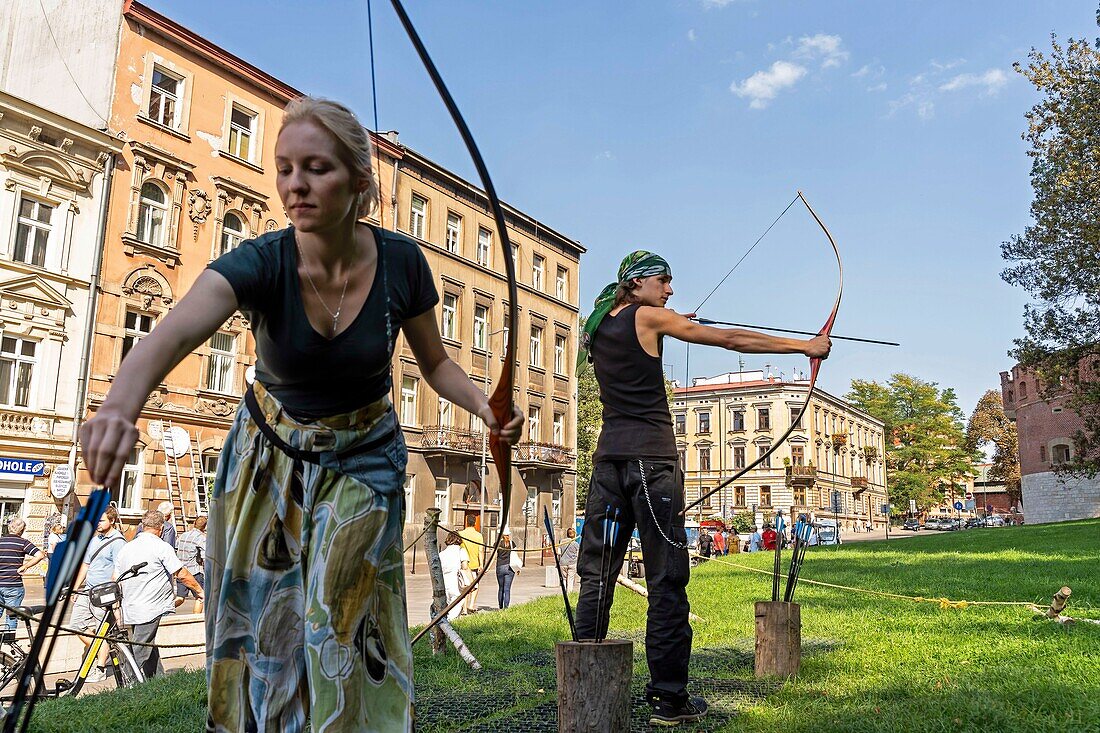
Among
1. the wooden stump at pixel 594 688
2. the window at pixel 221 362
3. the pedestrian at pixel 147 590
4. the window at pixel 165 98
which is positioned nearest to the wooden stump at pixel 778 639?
the wooden stump at pixel 594 688

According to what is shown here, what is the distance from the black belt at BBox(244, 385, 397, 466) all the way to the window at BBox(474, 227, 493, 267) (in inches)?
1437

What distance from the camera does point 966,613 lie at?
23.7 feet

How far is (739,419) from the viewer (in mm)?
76500

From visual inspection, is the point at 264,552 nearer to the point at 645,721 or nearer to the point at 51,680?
the point at 645,721

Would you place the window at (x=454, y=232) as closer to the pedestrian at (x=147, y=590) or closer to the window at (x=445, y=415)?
the window at (x=445, y=415)

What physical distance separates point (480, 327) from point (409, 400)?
20.2 ft

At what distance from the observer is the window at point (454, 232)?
121 feet

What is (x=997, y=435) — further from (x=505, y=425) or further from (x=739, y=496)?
(x=505, y=425)

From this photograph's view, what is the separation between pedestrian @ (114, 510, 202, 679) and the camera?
877 centimetres

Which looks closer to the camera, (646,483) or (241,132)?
(646,483)

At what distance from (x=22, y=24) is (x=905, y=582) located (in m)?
28.5

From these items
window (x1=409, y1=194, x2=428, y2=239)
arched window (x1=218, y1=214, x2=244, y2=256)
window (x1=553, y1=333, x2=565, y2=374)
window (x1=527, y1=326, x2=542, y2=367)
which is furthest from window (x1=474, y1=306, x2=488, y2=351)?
arched window (x1=218, y1=214, x2=244, y2=256)

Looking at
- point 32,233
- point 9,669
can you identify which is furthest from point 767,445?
point 9,669

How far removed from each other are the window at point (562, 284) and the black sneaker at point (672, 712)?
40567 millimetres
